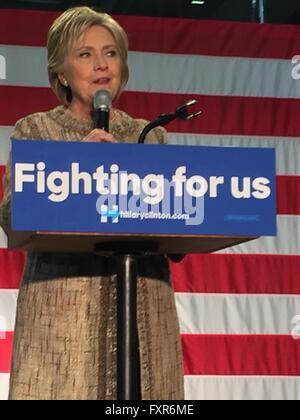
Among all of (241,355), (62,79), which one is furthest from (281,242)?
(62,79)

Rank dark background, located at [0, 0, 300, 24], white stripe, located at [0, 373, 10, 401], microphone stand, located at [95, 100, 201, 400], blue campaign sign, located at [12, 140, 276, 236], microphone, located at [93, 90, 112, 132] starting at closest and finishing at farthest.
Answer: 1. blue campaign sign, located at [12, 140, 276, 236]
2. microphone stand, located at [95, 100, 201, 400]
3. microphone, located at [93, 90, 112, 132]
4. white stripe, located at [0, 373, 10, 401]
5. dark background, located at [0, 0, 300, 24]

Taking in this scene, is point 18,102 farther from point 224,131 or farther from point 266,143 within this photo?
point 266,143

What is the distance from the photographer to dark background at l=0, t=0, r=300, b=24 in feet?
11.0

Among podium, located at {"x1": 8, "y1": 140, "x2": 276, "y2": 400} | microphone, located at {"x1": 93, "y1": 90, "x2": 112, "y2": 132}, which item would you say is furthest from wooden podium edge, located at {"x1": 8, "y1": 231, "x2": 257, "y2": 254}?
microphone, located at {"x1": 93, "y1": 90, "x2": 112, "y2": 132}

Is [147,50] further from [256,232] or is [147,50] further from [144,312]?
[256,232]

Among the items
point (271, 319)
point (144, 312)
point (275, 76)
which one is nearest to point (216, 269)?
point (271, 319)

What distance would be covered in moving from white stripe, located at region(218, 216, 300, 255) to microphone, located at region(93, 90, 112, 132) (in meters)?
1.88

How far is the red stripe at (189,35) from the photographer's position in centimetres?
339

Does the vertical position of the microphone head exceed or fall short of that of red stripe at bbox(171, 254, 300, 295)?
it falls short

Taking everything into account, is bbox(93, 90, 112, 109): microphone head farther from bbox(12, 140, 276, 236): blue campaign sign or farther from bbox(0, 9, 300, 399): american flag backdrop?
bbox(0, 9, 300, 399): american flag backdrop

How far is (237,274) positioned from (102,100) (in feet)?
6.25

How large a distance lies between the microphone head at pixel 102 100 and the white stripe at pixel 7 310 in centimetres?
174

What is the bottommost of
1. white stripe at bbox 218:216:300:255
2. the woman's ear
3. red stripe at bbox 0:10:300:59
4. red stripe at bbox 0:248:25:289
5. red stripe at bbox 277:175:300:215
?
the woman's ear

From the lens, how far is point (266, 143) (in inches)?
138
